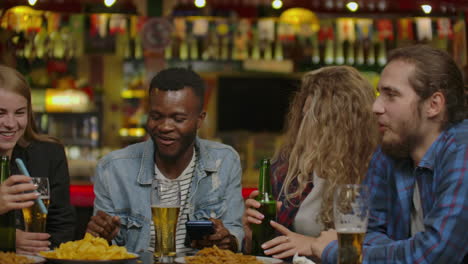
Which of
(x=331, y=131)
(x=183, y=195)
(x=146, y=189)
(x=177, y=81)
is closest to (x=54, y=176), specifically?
(x=146, y=189)

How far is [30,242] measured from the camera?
2168 millimetres

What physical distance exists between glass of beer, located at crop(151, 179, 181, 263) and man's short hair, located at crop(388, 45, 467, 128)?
783 mm

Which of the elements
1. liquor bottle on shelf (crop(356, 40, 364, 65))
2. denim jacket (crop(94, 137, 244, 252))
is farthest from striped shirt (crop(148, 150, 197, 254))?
liquor bottle on shelf (crop(356, 40, 364, 65))

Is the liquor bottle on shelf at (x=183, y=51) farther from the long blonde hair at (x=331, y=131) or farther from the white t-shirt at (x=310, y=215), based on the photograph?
the white t-shirt at (x=310, y=215)

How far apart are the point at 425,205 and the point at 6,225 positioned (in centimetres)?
127

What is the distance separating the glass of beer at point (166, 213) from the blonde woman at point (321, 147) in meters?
0.67

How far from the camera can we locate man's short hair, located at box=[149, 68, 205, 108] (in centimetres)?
279

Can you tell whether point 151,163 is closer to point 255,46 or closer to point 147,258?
point 147,258

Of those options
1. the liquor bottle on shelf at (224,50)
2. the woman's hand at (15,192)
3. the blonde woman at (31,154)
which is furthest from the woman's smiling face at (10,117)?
the liquor bottle on shelf at (224,50)

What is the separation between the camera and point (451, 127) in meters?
2.19

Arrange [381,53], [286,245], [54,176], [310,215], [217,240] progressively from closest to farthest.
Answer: [286,245] < [217,240] < [310,215] < [54,176] < [381,53]

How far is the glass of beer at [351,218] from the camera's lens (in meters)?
1.80

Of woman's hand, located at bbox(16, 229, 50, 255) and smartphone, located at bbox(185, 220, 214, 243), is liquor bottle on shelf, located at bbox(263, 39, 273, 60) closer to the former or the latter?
smartphone, located at bbox(185, 220, 214, 243)

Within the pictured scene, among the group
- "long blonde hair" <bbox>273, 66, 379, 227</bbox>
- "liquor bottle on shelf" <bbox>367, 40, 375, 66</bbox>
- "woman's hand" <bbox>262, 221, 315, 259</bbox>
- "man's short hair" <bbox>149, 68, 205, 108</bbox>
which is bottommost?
"woman's hand" <bbox>262, 221, 315, 259</bbox>
